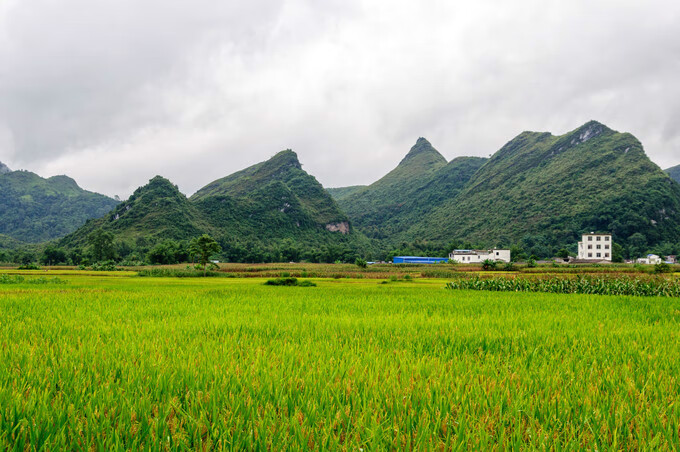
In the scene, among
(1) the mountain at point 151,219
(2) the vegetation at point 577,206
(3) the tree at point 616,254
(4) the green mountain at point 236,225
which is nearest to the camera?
(3) the tree at point 616,254

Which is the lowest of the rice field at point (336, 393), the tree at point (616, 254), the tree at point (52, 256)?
the tree at point (52, 256)

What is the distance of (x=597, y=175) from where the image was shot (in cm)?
15012

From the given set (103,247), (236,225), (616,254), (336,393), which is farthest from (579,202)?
(336,393)

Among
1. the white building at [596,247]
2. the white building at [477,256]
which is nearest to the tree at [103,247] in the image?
the white building at [477,256]

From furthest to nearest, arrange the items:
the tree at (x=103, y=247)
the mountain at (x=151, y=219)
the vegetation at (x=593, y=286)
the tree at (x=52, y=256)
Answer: the mountain at (x=151, y=219) < the tree at (x=103, y=247) < the tree at (x=52, y=256) < the vegetation at (x=593, y=286)

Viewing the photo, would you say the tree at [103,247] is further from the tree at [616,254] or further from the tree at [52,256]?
the tree at [616,254]

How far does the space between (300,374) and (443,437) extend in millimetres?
1670

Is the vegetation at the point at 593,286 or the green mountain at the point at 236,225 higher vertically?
the green mountain at the point at 236,225

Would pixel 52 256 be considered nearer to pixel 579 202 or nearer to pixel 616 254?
pixel 616 254

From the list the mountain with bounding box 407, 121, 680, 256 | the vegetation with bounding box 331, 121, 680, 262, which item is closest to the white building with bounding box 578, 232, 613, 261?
the vegetation with bounding box 331, 121, 680, 262

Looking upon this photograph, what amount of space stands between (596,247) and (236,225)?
418ft

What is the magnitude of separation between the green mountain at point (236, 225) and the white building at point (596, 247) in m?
65.3

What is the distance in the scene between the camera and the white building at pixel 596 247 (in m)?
96.9

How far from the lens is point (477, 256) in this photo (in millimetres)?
103750
